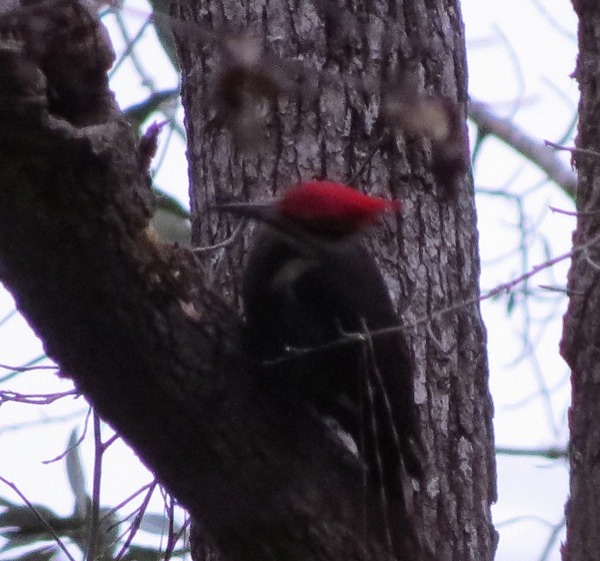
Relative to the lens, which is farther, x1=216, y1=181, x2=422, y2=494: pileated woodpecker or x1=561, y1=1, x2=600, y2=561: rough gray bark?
x1=561, y1=1, x2=600, y2=561: rough gray bark

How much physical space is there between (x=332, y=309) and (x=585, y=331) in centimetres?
103

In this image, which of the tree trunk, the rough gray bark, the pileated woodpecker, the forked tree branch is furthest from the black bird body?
the rough gray bark

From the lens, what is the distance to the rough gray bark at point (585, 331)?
367cm

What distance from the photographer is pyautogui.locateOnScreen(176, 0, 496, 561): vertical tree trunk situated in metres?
3.52

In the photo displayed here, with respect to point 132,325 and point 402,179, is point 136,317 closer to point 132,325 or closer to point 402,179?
point 132,325

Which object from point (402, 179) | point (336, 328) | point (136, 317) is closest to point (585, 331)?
point (402, 179)

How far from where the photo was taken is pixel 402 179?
371cm

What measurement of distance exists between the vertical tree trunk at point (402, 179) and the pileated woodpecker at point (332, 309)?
0.24m

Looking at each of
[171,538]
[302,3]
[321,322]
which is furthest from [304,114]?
[171,538]

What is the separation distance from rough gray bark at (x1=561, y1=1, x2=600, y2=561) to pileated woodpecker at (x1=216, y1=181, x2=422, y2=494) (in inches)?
28.3

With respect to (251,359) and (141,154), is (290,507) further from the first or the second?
(141,154)

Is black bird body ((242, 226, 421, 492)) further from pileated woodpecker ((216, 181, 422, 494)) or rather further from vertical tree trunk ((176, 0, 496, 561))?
vertical tree trunk ((176, 0, 496, 561))

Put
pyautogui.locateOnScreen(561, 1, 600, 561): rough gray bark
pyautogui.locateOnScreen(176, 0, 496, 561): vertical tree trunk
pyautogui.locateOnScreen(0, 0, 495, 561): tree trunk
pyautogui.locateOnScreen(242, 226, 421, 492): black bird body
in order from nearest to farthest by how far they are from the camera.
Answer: pyautogui.locateOnScreen(0, 0, 495, 561): tree trunk
pyautogui.locateOnScreen(242, 226, 421, 492): black bird body
pyautogui.locateOnScreen(176, 0, 496, 561): vertical tree trunk
pyautogui.locateOnScreen(561, 1, 600, 561): rough gray bark

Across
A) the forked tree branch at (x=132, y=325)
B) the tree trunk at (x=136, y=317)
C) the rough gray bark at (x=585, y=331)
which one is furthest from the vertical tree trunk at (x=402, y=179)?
the forked tree branch at (x=132, y=325)
